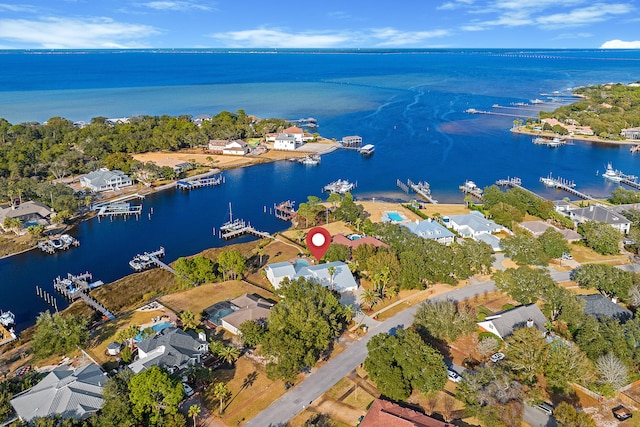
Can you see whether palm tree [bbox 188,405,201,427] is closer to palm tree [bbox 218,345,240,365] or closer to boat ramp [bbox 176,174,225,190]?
palm tree [bbox 218,345,240,365]

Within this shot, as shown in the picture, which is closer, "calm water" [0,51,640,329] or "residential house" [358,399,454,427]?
"residential house" [358,399,454,427]

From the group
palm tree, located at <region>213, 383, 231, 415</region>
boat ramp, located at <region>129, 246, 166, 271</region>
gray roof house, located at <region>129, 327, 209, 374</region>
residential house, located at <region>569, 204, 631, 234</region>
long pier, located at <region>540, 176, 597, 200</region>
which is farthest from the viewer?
long pier, located at <region>540, 176, 597, 200</region>

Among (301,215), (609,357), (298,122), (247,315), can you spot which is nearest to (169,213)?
(301,215)

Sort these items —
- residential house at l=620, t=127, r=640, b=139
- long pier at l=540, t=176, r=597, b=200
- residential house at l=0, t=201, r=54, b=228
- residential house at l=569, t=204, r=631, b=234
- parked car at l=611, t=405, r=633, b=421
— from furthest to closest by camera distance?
residential house at l=620, t=127, r=640, b=139 → long pier at l=540, t=176, r=597, b=200 → residential house at l=0, t=201, r=54, b=228 → residential house at l=569, t=204, r=631, b=234 → parked car at l=611, t=405, r=633, b=421

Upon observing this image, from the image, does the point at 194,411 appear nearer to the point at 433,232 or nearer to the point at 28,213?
the point at 433,232

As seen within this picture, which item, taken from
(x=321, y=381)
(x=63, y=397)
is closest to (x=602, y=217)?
(x=321, y=381)

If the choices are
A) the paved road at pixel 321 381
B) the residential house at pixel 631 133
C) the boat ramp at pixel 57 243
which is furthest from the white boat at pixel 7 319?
the residential house at pixel 631 133

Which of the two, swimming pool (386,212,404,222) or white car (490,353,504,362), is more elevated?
swimming pool (386,212,404,222)

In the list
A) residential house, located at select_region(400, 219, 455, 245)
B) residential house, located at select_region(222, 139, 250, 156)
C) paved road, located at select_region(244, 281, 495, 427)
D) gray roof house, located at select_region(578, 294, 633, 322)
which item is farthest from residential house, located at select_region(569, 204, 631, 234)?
residential house, located at select_region(222, 139, 250, 156)
